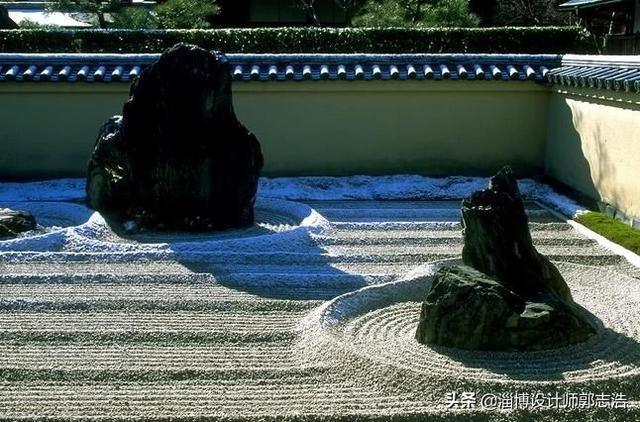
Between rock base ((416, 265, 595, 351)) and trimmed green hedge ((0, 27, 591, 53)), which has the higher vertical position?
trimmed green hedge ((0, 27, 591, 53))

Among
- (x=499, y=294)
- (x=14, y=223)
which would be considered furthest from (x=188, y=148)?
(x=499, y=294)

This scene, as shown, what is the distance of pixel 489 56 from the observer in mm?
11969

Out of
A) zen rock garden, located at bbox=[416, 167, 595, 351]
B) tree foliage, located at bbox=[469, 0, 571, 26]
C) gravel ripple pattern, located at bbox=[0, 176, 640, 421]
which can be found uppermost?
tree foliage, located at bbox=[469, 0, 571, 26]

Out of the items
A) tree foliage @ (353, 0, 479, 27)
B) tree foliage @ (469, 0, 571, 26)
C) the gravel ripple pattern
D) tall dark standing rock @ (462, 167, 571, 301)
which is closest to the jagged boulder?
the gravel ripple pattern

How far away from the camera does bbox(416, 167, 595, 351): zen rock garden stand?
535cm

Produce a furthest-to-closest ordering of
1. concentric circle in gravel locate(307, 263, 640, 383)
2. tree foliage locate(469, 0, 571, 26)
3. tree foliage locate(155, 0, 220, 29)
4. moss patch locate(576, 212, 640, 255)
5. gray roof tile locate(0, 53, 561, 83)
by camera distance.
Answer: tree foliage locate(469, 0, 571, 26), tree foliage locate(155, 0, 220, 29), gray roof tile locate(0, 53, 561, 83), moss patch locate(576, 212, 640, 255), concentric circle in gravel locate(307, 263, 640, 383)

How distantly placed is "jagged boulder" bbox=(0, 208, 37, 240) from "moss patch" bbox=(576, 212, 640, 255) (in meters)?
5.86

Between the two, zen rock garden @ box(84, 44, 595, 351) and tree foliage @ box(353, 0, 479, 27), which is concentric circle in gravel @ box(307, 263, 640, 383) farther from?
tree foliage @ box(353, 0, 479, 27)

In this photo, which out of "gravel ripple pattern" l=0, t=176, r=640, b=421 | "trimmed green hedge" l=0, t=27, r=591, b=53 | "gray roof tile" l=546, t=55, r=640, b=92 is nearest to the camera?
"gravel ripple pattern" l=0, t=176, r=640, b=421

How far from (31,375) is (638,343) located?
3817 millimetres

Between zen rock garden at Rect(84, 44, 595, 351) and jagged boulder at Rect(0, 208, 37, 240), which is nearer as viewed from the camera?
jagged boulder at Rect(0, 208, 37, 240)

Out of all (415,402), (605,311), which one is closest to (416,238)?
(605,311)

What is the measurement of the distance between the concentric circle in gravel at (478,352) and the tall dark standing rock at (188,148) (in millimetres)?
2693

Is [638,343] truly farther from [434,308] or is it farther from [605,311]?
[434,308]
